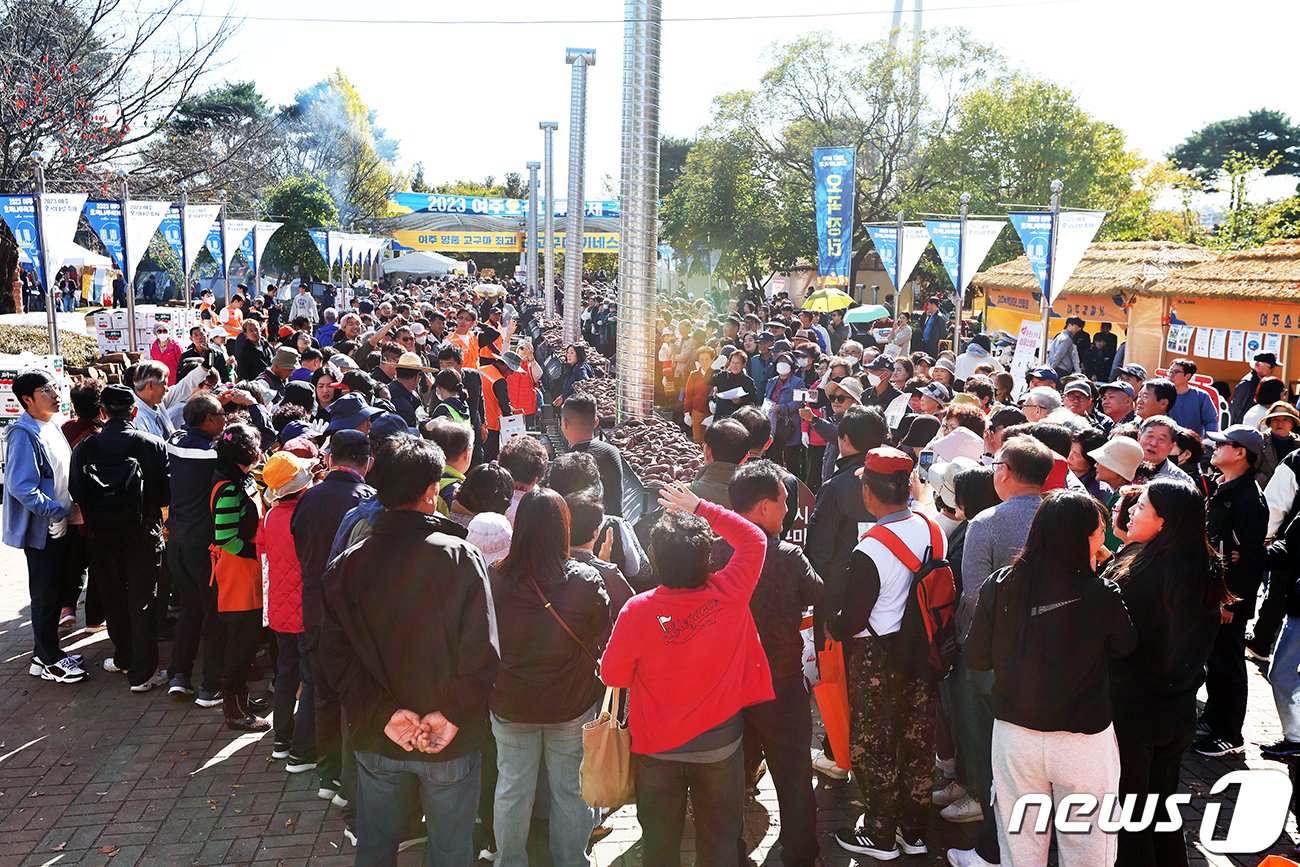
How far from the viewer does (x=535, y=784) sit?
4.09 metres

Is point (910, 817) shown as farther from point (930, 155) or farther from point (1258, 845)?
point (930, 155)

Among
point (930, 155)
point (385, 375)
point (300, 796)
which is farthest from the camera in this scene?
point (930, 155)

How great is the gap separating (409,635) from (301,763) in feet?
8.72

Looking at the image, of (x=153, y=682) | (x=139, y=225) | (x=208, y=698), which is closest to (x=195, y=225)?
(x=139, y=225)

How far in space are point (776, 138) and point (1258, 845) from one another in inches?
1376

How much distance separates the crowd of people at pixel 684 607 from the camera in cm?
350

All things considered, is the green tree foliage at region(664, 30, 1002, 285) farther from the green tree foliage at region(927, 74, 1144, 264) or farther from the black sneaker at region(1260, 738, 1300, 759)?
the black sneaker at region(1260, 738, 1300, 759)

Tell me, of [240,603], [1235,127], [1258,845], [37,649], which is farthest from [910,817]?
[1235,127]

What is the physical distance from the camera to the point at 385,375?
31.7ft

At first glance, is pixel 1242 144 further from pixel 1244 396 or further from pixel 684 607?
pixel 684 607

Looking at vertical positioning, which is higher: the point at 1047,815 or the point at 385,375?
the point at 385,375

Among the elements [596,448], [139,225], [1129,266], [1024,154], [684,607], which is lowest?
[684,607]

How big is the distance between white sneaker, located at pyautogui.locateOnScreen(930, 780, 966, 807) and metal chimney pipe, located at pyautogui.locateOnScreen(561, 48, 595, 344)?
13804mm

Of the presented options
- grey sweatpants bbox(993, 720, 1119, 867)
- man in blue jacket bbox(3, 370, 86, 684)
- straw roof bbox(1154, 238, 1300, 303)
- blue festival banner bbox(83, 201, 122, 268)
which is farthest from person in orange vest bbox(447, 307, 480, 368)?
straw roof bbox(1154, 238, 1300, 303)
